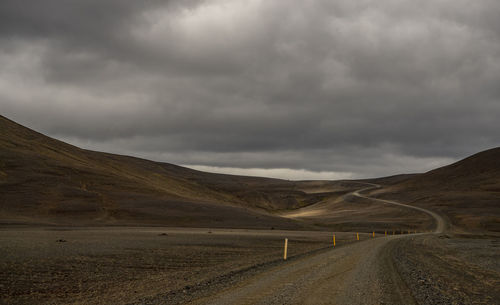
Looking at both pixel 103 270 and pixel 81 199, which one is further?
pixel 81 199

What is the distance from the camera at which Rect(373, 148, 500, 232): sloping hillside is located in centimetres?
8819

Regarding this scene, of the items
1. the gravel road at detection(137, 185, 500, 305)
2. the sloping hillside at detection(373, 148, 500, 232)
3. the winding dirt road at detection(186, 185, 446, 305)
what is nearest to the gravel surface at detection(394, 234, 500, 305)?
the gravel road at detection(137, 185, 500, 305)

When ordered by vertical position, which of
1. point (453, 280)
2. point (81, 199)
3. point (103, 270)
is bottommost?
point (103, 270)

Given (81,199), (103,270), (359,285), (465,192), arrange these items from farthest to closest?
(465,192), (81,199), (103,270), (359,285)

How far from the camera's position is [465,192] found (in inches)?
5108

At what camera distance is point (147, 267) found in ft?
69.2

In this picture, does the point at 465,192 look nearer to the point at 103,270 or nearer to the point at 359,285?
the point at 359,285

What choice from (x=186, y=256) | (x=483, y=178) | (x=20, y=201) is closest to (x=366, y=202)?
(x=483, y=178)

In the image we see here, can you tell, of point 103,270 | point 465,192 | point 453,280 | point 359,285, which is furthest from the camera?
point 465,192

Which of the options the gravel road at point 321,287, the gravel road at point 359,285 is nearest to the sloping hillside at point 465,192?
the gravel road at point 359,285

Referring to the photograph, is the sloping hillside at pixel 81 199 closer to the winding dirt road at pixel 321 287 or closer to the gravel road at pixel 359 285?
the gravel road at pixel 359 285

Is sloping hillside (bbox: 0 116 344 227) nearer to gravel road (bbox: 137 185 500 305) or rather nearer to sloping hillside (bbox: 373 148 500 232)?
sloping hillside (bbox: 373 148 500 232)

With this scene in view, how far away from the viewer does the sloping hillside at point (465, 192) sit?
88188 mm

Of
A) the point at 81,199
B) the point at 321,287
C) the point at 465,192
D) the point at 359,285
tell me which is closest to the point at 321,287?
the point at 321,287
